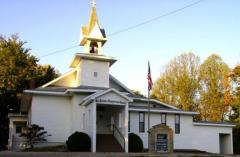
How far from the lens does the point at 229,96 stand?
183 ft

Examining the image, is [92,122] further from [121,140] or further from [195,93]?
[195,93]

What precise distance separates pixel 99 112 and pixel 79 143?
671 cm

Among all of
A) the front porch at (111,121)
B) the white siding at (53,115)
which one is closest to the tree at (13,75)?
the white siding at (53,115)

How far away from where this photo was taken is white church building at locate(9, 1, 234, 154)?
3316cm

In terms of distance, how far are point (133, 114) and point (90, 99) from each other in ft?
21.0

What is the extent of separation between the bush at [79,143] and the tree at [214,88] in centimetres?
3057

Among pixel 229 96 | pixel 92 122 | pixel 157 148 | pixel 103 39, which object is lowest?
pixel 157 148

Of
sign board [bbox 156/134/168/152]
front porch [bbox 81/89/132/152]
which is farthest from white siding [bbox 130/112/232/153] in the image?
sign board [bbox 156/134/168/152]

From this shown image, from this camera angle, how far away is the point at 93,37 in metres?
40.9

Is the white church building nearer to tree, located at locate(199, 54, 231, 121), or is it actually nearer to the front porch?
Answer: the front porch

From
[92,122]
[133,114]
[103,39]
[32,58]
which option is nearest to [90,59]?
[103,39]

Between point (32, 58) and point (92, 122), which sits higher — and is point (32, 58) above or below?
above

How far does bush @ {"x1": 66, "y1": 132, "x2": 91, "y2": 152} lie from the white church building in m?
0.48

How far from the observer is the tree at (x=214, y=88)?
57.8 metres
